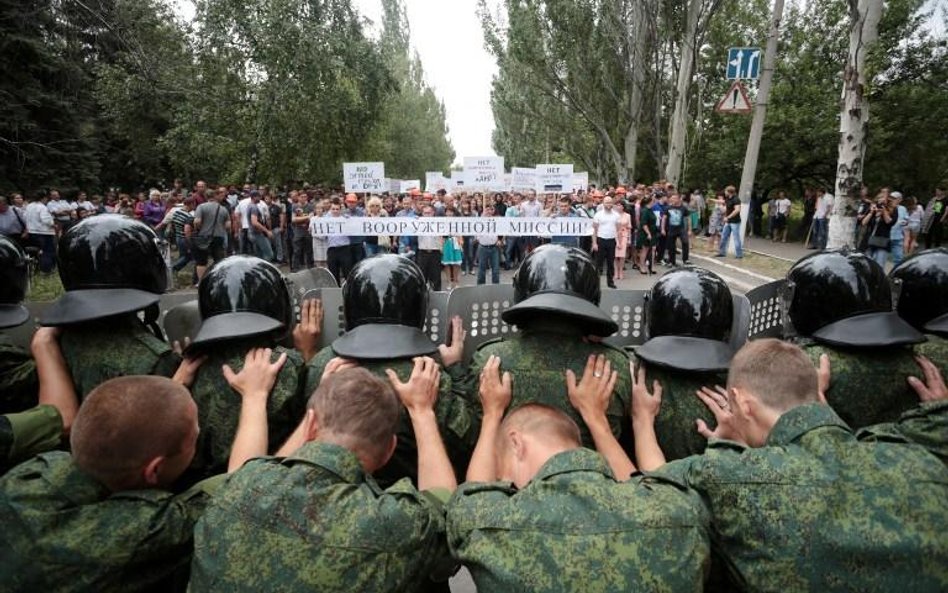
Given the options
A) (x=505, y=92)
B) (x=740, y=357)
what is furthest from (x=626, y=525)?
(x=505, y=92)

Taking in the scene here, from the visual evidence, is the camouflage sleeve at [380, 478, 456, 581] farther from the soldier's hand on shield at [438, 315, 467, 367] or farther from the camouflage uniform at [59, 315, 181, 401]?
the camouflage uniform at [59, 315, 181, 401]

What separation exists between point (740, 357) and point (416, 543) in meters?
1.20

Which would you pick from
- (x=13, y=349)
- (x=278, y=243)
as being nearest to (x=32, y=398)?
(x=13, y=349)

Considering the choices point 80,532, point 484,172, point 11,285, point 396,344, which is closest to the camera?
point 80,532

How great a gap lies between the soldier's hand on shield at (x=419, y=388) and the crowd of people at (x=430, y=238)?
7210mm

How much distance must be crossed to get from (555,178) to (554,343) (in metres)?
14.1

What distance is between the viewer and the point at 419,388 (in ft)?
7.12

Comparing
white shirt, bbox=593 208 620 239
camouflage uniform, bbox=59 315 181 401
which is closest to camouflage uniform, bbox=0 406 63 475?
camouflage uniform, bbox=59 315 181 401

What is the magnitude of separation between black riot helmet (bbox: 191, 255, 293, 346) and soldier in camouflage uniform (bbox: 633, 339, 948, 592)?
1811 millimetres

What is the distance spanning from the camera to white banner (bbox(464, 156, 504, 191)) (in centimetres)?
1496

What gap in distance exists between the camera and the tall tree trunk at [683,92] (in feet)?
50.0

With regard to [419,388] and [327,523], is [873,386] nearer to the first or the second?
[419,388]

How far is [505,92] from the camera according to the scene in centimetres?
3162

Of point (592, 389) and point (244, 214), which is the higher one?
point (244, 214)
